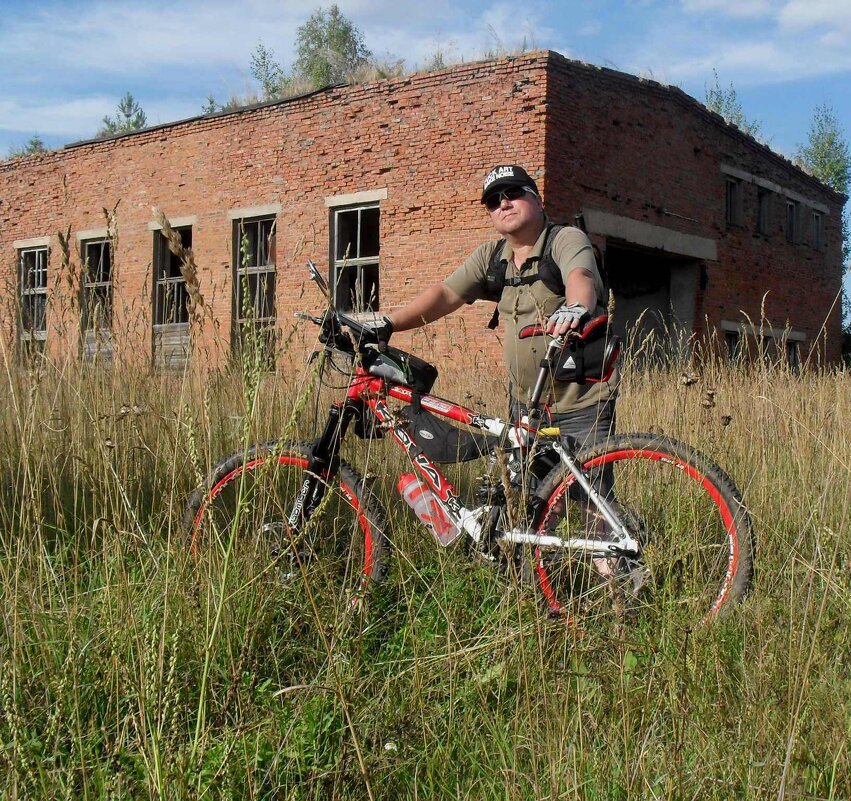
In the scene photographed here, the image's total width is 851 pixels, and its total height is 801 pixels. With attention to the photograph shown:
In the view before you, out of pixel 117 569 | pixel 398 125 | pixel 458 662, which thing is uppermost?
pixel 398 125

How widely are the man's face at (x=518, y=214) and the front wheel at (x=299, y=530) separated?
1.14m

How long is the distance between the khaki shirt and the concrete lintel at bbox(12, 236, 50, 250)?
1699 centimetres

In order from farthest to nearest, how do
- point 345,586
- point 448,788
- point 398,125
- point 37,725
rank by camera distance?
point 398,125
point 345,586
point 37,725
point 448,788

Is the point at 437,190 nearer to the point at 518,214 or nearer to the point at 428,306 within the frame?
the point at 428,306

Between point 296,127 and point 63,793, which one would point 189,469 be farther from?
point 296,127

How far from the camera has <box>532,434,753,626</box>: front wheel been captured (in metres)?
2.85

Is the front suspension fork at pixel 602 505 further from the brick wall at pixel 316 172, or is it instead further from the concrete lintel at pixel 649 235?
the concrete lintel at pixel 649 235

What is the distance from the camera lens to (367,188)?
48.3 feet

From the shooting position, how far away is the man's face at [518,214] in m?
3.64

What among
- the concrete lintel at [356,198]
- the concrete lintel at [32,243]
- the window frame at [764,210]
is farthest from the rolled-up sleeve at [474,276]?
the concrete lintel at [32,243]

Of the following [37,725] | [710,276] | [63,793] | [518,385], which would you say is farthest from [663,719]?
[710,276]

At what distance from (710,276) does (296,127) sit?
783cm

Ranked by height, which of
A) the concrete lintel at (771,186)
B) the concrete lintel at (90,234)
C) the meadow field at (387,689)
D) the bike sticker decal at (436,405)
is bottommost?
the meadow field at (387,689)

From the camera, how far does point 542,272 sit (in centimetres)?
359
